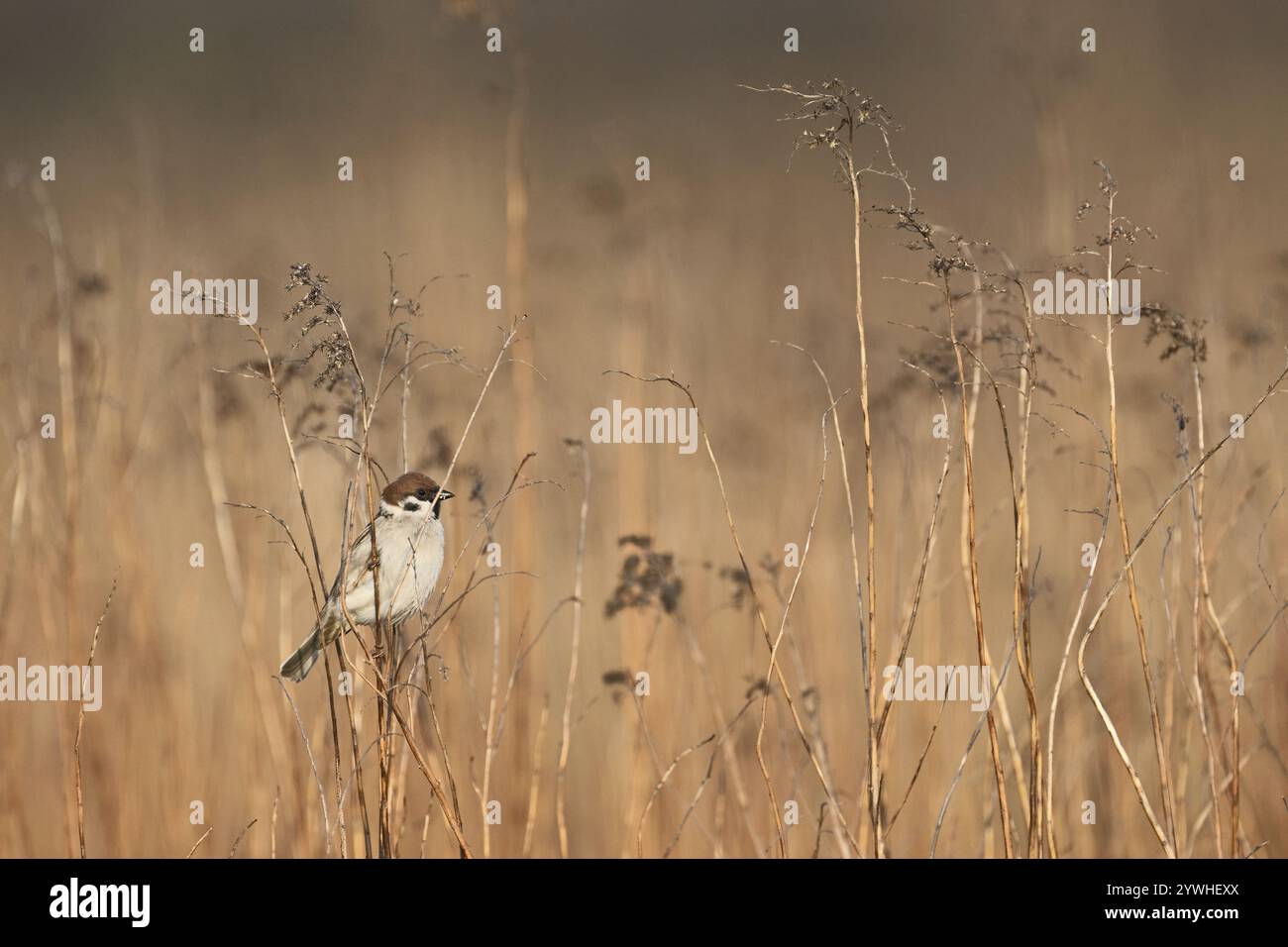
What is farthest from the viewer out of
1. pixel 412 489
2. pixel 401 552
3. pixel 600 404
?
pixel 600 404

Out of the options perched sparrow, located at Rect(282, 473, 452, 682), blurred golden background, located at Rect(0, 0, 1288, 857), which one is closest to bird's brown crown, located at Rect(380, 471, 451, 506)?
A: perched sparrow, located at Rect(282, 473, 452, 682)

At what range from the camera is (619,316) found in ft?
13.8

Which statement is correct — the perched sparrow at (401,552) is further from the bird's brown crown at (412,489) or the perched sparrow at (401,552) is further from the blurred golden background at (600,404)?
the blurred golden background at (600,404)

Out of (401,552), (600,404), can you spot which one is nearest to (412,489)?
(401,552)

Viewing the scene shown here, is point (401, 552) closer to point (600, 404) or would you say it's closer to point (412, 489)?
point (412, 489)

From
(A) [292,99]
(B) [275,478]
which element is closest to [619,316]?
(B) [275,478]

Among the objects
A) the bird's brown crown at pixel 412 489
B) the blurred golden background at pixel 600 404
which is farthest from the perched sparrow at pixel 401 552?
the blurred golden background at pixel 600 404

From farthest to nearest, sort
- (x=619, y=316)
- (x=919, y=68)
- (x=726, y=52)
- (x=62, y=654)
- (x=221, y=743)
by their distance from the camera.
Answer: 1. (x=919, y=68)
2. (x=726, y=52)
3. (x=619, y=316)
4. (x=221, y=743)
5. (x=62, y=654)

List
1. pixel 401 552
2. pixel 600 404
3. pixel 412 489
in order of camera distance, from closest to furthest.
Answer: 1. pixel 412 489
2. pixel 401 552
3. pixel 600 404

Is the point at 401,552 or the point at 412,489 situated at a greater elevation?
the point at 412,489

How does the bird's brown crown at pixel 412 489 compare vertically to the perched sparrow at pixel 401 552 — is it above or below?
above

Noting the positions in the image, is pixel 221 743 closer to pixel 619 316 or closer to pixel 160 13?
pixel 619 316

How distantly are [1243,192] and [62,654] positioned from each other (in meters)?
4.57
